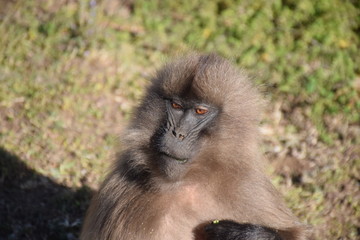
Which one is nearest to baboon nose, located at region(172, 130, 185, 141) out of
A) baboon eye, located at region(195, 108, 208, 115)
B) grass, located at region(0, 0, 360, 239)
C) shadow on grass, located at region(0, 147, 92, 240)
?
baboon eye, located at region(195, 108, 208, 115)

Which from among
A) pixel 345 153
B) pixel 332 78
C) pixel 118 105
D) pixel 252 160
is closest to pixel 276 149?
pixel 345 153

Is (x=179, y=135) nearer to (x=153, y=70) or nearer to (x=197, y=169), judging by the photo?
(x=197, y=169)

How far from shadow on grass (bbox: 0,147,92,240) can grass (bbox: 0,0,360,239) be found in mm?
41

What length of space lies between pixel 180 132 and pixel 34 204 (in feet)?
7.94

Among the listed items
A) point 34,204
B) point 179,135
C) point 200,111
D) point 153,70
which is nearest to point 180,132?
point 179,135

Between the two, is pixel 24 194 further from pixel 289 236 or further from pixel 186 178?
pixel 289 236

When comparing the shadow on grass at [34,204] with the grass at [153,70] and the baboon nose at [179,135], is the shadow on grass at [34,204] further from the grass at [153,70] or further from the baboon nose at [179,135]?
the baboon nose at [179,135]

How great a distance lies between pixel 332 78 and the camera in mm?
6859

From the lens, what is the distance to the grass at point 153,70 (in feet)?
19.8

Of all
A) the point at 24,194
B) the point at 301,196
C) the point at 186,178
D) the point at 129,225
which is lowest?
the point at 24,194

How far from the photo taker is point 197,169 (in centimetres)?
398

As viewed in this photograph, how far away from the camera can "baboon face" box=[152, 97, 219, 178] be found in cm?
379

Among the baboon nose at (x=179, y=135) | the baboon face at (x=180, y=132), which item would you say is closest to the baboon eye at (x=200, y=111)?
the baboon face at (x=180, y=132)

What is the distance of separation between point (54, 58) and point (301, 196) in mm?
3260
